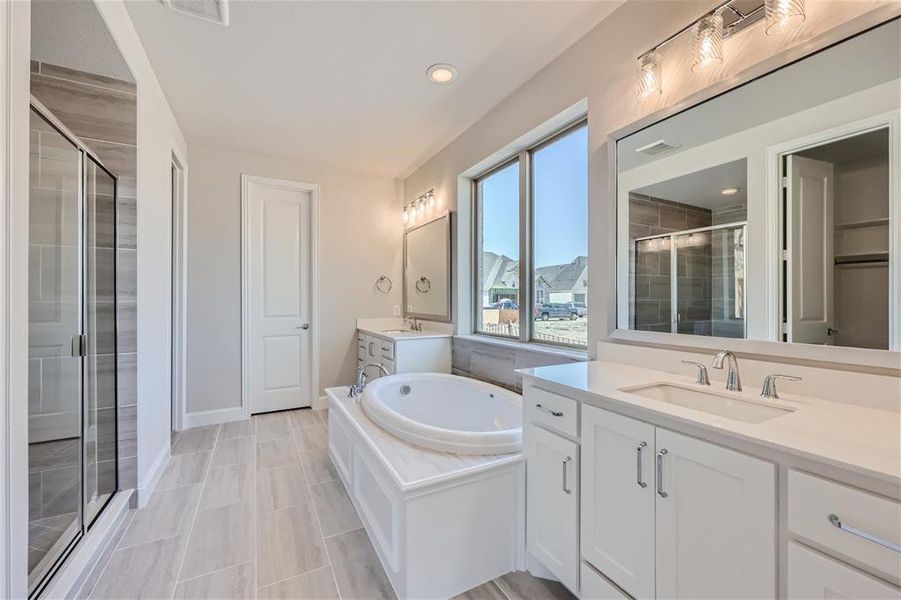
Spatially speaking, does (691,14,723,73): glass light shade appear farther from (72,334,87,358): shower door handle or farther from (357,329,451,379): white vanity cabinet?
(72,334,87,358): shower door handle

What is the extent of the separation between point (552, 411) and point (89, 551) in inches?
81.8

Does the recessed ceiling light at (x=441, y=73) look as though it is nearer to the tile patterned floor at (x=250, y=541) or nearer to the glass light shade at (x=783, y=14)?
the glass light shade at (x=783, y=14)

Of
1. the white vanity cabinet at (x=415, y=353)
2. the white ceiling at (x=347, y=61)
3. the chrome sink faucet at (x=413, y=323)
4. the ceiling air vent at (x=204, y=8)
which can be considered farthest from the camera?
the chrome sink faucet at (x=413, y=323)

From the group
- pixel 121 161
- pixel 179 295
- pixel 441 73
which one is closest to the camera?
pixel 121 161

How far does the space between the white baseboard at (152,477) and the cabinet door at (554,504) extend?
2.12 m

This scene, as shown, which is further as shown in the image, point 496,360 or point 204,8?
point 496,360

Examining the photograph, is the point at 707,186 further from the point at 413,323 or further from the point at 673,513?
the point at 413,323

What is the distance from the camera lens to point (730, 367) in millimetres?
1359

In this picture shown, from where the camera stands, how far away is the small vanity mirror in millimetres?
3461

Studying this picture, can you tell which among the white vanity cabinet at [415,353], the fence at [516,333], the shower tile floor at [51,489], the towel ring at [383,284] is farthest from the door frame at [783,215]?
the towel ring at [383,284]

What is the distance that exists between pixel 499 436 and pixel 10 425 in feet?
5.15

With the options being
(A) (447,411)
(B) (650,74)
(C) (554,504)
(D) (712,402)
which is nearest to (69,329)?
(A) (447,411)

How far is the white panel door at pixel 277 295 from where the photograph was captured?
3703mm

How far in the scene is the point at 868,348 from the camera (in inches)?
43.9
